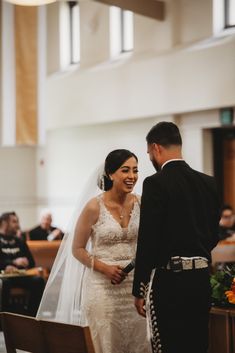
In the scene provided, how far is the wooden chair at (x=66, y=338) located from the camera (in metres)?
3.40

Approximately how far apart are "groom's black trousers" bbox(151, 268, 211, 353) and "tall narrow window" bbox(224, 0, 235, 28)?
29.1 ft

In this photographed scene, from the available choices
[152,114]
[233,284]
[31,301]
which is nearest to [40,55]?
[152,114]

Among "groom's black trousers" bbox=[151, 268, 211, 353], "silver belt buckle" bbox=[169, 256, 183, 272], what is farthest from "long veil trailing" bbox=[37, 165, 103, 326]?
"silver belt buckle" bbox=[169, 256, 183, 272]

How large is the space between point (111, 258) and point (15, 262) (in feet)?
14.5

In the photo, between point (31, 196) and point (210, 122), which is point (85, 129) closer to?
point (31, 196)

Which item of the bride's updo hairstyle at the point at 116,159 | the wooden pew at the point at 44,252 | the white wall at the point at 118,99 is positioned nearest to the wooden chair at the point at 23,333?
the bride's updo hairstyle at the point at 116,159

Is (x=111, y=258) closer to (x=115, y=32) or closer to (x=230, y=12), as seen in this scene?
(x=230, y=12)

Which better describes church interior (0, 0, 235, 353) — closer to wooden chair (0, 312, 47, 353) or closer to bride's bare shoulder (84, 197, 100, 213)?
bride's bare shoulder (84, 197, 100, 213)

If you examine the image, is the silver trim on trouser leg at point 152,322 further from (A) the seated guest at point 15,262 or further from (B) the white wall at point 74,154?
(B) the white wall at point 74,154

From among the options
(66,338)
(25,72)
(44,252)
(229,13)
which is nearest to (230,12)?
(229,13)

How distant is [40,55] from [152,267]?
36.9 ft

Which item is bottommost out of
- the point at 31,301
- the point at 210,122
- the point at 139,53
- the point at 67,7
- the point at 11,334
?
the point at 31,301

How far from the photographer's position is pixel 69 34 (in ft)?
52.1

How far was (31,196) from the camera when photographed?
16953mm
